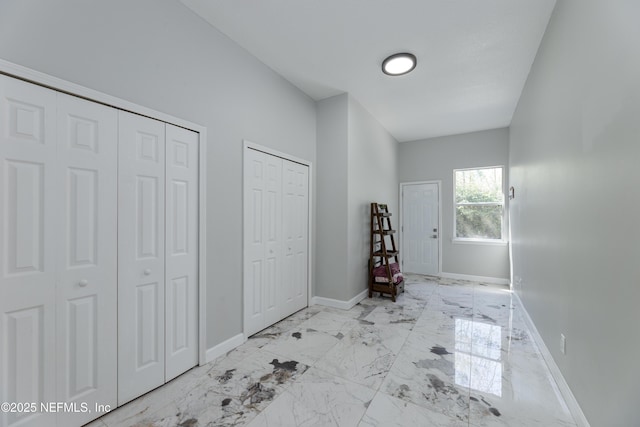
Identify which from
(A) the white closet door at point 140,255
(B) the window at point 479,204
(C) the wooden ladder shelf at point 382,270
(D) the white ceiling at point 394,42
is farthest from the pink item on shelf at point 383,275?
(A) the white closet door at point 140,255

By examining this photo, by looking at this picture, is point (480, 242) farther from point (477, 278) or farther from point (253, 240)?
point (253, 240)

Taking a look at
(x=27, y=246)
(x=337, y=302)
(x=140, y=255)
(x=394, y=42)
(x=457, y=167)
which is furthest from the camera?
(x=457, y=167)

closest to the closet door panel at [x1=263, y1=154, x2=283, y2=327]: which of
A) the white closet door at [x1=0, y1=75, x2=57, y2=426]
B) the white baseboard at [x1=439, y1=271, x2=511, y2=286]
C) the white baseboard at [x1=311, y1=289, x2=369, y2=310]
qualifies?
the white baseboard at [x1=311, y1=289, x2=369, y2=310]

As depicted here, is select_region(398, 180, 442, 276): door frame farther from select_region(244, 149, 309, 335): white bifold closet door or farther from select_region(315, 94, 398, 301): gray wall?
select_region(244, 149, 309, 335): white bifold closet door

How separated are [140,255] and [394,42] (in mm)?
2902

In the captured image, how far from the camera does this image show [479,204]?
16.6ft

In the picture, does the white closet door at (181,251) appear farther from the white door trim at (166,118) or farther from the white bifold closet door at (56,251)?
the white bifold closet door at (56,251)

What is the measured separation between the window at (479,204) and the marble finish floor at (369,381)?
2385 millimetres

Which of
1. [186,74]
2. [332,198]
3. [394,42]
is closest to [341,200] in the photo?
[332,198]

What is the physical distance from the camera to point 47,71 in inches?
54.9

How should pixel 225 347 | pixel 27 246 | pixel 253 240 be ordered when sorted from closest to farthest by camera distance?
pixel 27 246 < pixel 225 347 < pixel 253 240

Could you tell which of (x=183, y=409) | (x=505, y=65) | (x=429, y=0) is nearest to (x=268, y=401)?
(x=183, y=409)

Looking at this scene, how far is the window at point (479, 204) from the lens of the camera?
4914mm

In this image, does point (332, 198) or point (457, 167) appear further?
point (457, 167)
